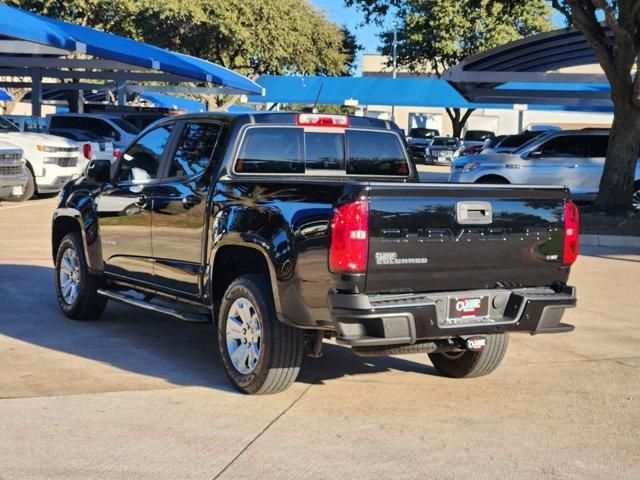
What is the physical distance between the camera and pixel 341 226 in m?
5.65

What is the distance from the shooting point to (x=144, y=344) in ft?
26.6

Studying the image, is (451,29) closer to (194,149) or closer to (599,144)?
(599,144)

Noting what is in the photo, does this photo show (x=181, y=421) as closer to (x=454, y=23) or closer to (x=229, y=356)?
(x=229, y=356)

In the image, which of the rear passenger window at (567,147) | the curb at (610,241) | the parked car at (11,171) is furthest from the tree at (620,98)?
the parked car at (11,171)

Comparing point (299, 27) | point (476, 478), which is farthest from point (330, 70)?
point (476, 478)

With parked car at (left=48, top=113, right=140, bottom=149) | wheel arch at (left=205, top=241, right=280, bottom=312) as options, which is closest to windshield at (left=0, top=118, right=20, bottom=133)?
parked car at (left=48, top=113, right=140, bottom=149)

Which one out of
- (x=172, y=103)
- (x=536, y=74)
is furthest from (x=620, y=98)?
(x=172, y=103)

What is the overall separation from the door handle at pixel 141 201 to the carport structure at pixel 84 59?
51.1 ft

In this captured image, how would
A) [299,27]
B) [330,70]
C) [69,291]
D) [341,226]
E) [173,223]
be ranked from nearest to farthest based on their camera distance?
[341,226]
[173,223]
[69,291]
[299,27]
[330,70]

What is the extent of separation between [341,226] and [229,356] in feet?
5.07

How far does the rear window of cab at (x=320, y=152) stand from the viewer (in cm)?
710

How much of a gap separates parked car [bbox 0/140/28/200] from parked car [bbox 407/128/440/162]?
30475mm

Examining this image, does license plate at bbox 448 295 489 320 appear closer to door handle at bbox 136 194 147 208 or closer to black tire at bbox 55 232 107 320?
door handle at bbox 136 194 147 208

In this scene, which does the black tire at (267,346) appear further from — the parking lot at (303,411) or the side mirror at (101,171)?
the side mirror at (101,171)
